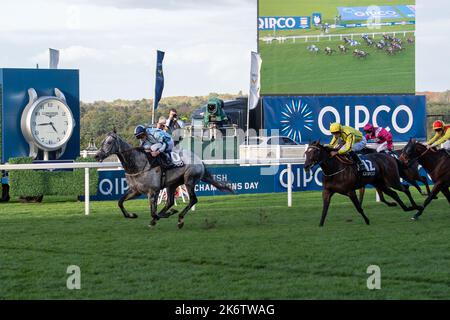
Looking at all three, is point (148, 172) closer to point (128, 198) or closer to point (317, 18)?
point (128, 198)

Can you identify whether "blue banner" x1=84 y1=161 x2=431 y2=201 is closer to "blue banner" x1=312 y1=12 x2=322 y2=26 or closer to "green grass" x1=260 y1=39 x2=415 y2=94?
"green grass" x1=260 y1=39 x2=415 y2=94

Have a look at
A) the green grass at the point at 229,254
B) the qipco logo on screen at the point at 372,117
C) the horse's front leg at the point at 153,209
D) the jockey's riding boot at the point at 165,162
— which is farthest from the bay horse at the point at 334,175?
the qipco logo on screen at the point at 372,117

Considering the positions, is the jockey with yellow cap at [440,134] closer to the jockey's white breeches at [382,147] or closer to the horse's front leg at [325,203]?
the jockey's white breeches at [382,147]

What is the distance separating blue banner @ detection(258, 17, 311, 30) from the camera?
28.7 meters

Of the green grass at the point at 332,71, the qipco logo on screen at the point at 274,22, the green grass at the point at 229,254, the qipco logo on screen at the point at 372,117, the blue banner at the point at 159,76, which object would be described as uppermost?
the qipco logo on screen at the point at 274,22

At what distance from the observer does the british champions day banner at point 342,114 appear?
2342cm

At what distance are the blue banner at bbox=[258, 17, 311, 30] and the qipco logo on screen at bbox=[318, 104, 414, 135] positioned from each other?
20.2 ft

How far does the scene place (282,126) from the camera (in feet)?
78.9

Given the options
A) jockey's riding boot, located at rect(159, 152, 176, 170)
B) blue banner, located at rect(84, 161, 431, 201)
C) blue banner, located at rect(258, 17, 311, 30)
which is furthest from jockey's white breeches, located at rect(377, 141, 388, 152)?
blue banner, located at rect(258, 17, 311, 30)

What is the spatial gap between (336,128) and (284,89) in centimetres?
1719

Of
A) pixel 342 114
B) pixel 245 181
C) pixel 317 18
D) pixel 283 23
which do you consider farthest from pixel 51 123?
pixel 317 18

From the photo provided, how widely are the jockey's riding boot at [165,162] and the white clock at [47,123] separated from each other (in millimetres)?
5839

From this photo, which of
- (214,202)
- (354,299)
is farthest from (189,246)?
(214,202)
